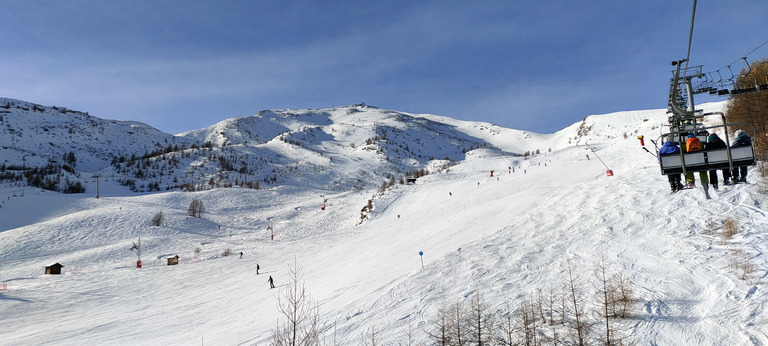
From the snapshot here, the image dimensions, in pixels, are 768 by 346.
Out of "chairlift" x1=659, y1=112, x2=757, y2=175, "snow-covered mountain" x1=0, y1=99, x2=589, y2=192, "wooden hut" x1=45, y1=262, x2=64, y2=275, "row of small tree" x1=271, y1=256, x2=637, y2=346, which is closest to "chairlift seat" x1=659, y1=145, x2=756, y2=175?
"chairlift" x1=659, y1=112, x2=757, y2=175

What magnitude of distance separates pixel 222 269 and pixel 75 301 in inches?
481

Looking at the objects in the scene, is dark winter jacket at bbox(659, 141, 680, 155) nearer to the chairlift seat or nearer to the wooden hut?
the chairlift seat

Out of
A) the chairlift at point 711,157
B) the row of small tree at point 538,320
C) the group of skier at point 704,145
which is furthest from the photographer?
the row of small tree at point 538,320

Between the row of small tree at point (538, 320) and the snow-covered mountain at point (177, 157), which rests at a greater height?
the snow-covered mountain at point (177, 157)

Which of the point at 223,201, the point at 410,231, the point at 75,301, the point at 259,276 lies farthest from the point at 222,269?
the point at 223,201

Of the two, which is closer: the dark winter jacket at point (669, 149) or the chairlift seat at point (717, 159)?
the chairlift seat at point (717, 159)

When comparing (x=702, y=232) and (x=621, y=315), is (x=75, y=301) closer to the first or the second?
(x=621, y=315)

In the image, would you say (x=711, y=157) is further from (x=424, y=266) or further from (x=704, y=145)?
(x=424, y=266)

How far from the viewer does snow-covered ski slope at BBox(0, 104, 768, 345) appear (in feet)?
53.9

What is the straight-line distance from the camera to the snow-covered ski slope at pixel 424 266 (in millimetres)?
16438

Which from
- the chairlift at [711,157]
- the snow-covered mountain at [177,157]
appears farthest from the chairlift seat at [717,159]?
the snow-covered mountain at [177,157]

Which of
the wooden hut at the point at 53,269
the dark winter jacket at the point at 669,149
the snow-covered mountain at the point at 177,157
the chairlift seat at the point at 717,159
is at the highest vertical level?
the snow-covered mountain at the point at 177,157

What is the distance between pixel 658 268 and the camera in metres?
19.0

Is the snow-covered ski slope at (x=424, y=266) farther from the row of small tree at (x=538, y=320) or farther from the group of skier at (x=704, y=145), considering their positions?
the group of skier at (x=704, y=145)
